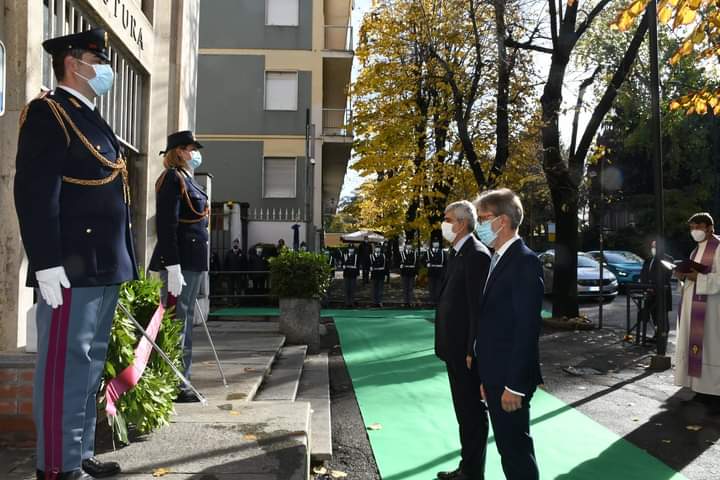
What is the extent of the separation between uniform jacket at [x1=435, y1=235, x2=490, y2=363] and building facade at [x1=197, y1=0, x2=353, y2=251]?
19.8 meters

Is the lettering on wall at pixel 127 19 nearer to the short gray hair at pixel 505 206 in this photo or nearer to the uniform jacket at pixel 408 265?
the short gray hair at pixel 505 206

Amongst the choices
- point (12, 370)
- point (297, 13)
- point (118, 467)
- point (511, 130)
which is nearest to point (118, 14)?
point (12, 370)

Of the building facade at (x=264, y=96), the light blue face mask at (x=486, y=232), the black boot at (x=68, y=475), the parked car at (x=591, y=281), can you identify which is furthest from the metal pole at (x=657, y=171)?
the building facade at (x=264, y=96)

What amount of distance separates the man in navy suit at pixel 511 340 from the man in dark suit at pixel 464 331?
55cm

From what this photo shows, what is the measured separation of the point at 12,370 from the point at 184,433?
1137 millimetres

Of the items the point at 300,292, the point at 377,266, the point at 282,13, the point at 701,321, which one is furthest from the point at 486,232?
the point at 282,13

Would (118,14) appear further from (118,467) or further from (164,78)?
(118,467)

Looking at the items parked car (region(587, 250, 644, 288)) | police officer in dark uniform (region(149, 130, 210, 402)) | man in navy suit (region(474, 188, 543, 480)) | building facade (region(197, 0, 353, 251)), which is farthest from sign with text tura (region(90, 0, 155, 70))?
parked car (region(587, 250, 644, 288))

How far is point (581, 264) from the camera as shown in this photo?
22.7 meters

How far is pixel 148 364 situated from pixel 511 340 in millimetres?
2508

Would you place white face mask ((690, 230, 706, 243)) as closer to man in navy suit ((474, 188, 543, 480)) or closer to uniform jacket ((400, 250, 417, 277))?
man in navy suit ((474, 188, 543, 480))

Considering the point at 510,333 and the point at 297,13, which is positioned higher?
the point at 297,13

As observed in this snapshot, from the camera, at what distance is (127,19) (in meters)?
7.92

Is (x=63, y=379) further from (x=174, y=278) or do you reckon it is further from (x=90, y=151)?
(x=174, y=278)
